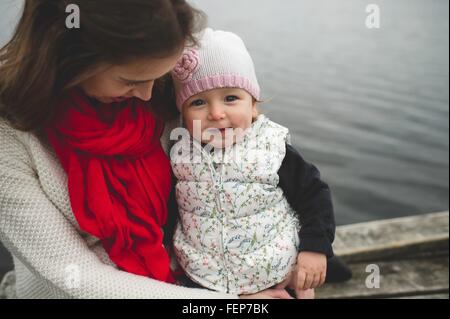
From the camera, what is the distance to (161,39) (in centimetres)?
121

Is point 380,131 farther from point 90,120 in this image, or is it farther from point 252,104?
point 90,120

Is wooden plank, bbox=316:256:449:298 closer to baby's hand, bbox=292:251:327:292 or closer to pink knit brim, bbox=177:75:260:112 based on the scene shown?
baby's hand, bbox=292:251:327:292

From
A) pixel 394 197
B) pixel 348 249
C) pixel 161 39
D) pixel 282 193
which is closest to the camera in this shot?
pixel 161 39

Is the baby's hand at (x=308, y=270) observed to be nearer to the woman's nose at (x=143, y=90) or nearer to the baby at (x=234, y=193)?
the baby at (x=234, y=193)

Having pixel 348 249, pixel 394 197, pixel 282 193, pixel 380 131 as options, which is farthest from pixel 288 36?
pixel 282 193

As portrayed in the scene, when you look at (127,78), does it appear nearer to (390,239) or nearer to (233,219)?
(233,219)

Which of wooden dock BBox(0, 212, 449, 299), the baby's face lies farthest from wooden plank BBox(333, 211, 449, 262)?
the baby's face


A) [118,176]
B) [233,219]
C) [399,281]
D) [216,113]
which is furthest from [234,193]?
[399,281]

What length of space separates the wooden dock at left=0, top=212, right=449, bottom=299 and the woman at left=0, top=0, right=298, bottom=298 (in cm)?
88

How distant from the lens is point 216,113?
1.53 metres

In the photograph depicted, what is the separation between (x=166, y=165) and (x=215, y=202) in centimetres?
21

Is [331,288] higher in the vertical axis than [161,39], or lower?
lower

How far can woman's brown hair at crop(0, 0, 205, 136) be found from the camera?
1178 millimetres

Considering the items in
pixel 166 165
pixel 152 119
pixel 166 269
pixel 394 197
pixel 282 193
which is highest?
pixel 152 119
